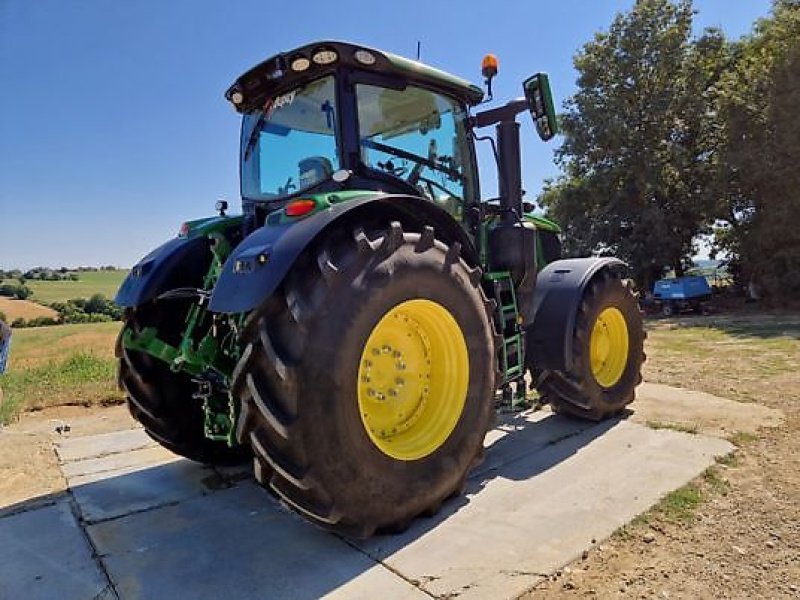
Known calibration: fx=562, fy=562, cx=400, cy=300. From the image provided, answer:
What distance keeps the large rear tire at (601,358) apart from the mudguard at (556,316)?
10 centimetres

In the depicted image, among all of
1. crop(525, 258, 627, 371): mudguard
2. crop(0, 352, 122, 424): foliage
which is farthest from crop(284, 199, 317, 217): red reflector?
crop(0, 352, 122, 424): foliage

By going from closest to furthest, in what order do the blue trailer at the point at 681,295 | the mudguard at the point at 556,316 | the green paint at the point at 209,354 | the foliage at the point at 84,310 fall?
the green paint at the point at 209,354 → the mudguard at the point at 556,316 → the blue trailer at the point at 681,295 → the foliage at the point at 84,310

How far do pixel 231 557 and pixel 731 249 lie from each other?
20.0 meters

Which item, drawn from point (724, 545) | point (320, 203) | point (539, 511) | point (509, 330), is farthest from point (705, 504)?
point (320, 203)

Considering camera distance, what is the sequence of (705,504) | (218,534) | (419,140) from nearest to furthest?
1. (218,534)
2. (705,504)
3. (419,140)

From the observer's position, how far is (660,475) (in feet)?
10.8

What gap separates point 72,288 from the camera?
23562mm

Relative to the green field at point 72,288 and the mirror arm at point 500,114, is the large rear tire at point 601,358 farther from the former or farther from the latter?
the green field at point 72,288

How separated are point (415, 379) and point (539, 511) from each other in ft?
3.06

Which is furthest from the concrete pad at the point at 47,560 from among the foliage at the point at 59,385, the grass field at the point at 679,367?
the grass field at the point at 679,367

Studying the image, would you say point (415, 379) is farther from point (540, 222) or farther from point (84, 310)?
point (84, 310)

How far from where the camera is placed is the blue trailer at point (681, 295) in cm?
1639

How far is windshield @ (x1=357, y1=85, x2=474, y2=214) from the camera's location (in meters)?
3.30

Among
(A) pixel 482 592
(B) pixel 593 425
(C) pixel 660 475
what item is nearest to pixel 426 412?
(A) pixel 482 592
